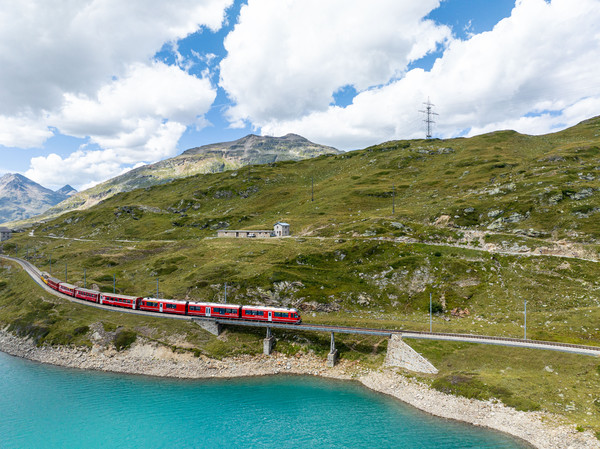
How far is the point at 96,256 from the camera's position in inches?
5325

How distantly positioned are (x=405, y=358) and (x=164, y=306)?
194 ft

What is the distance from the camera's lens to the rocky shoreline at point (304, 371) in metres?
43.9

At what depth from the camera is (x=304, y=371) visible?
64438 millimetres

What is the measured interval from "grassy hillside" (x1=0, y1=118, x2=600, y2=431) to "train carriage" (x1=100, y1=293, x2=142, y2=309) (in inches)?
168

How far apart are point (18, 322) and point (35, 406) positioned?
4249cm

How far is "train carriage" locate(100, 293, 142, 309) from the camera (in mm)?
83125

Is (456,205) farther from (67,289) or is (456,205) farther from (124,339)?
(67,289)

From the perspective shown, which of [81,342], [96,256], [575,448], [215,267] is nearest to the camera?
[575,448]

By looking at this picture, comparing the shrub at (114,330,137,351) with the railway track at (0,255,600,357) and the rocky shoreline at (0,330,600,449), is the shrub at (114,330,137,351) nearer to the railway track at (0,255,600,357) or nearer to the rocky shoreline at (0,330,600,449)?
the rocky shoreline at (0,330,600,449)

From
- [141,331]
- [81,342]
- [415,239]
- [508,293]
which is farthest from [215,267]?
[508,293]

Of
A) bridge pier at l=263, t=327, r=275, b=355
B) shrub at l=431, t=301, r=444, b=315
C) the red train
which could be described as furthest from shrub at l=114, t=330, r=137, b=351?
shrub at l=431, t=301, r=444, b=315

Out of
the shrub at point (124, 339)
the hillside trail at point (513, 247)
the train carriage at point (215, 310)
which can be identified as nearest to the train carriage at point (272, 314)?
the train carriage at point (215, 310)

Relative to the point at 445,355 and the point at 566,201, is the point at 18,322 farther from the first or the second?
the point at 566,201

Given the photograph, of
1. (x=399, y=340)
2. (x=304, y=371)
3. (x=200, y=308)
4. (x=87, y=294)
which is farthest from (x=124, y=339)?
(x=399, y=340)
